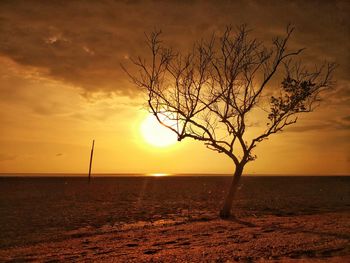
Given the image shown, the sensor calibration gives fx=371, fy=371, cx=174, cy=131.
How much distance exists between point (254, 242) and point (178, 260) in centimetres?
281

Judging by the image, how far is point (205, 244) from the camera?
36.4ft

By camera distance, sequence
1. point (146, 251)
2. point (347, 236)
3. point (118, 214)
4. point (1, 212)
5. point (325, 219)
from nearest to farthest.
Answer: point (146, 251)
point (347, 236)
point (325, 219)
point (118, 214)
point (1, 212)

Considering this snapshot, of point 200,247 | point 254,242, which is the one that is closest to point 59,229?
point 200,247

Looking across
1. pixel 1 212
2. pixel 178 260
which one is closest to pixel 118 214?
pixel 1 212

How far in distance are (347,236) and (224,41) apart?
34.7 ft

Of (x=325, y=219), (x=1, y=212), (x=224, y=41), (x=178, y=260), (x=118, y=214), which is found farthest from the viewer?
(x=1, y=212)

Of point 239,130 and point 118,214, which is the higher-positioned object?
point 239,130

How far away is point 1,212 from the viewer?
22766 millimetres

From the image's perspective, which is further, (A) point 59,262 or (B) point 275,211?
(B) point 275,211

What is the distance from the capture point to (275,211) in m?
21.2

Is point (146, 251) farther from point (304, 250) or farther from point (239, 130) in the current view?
point (239, 130)

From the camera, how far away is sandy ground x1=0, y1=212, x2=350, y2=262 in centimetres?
940

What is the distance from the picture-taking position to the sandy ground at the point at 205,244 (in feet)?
30.8

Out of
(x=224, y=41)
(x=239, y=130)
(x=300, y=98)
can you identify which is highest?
(x=224, y=41)
